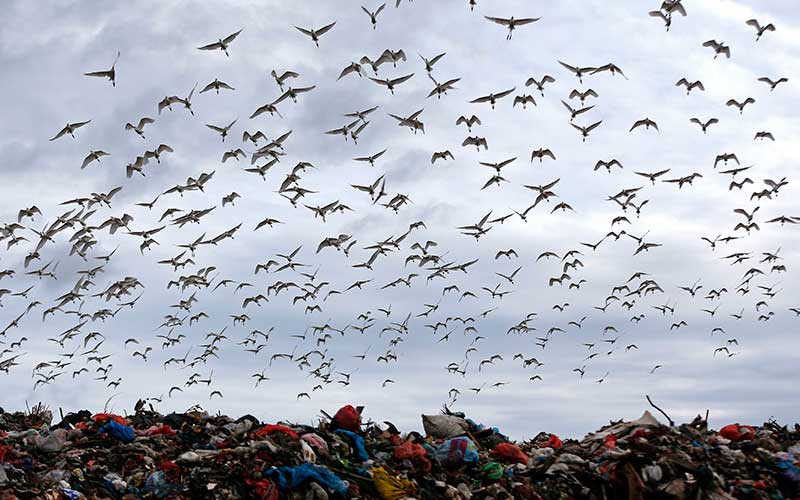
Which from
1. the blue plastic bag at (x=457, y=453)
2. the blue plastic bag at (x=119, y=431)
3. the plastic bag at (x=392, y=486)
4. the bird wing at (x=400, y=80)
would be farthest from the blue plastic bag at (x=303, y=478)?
the bird wing at (x=400, y=80)

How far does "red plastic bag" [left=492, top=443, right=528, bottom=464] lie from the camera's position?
9.41 meters

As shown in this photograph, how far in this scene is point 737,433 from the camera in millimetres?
9953

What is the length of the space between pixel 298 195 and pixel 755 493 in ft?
52.7

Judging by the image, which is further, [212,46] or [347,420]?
[212,46]

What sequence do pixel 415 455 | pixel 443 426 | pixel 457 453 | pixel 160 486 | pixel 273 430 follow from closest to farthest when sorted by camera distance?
pixel 160 486, pixel 415 455, pixel 457 453, pixel 273 430, pixel 443 426

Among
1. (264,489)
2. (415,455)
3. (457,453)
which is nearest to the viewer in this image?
(264,489)

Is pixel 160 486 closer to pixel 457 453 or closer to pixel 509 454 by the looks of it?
pixel 457 453

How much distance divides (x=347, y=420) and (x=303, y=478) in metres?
2.11

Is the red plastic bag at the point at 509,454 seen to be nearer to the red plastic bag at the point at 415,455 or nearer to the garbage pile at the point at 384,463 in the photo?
the garbage pile at the point at 384,463

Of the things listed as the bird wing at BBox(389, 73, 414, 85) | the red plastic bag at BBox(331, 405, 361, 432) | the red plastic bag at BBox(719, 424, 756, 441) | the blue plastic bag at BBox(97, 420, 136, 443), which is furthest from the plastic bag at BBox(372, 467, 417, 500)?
the bird wing at BBox(389, 73, 414, 85)

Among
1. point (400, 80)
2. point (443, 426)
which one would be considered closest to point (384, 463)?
point (443, 426)

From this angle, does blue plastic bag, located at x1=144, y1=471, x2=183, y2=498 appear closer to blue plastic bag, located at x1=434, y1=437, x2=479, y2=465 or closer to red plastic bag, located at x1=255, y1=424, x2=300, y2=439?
red plastic bag, located at x1=255, y1=424, x2=300, y2=439

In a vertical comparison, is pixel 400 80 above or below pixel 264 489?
above

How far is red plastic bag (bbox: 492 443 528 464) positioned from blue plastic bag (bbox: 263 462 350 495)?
2.53 meters
